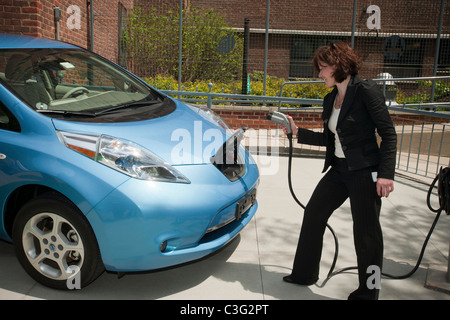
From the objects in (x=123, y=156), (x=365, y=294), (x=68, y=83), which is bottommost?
(x=365, y=294)

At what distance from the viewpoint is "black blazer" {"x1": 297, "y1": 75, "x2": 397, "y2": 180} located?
267 centimetres

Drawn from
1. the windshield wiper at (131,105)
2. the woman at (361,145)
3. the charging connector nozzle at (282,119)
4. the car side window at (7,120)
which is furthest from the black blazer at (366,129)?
the car side window at (7,120)

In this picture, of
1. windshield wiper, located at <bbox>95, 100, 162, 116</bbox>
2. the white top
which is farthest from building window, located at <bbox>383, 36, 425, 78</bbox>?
the white top

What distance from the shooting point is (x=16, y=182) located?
2.88 meters

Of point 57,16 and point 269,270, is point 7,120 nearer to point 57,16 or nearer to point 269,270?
point 269,270

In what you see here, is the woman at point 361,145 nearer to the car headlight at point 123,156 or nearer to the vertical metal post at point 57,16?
the car headlight at point 123,156

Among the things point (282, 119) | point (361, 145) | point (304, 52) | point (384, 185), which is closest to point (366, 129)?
point (361, 145)

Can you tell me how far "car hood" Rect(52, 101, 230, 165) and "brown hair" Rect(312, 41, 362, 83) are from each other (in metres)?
1.07

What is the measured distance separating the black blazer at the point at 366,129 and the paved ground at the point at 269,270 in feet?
3.33

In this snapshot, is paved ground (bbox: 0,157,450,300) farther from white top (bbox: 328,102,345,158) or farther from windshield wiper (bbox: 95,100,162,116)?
windshield wiper (bbox: 95,100,162,116)

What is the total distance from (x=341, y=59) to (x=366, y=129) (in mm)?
477

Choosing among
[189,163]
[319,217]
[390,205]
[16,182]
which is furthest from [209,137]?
[390,205]

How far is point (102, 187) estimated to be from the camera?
266 cm

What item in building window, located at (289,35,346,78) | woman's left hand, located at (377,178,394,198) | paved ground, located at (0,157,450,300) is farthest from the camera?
building window, located at (289,35,346,78)
